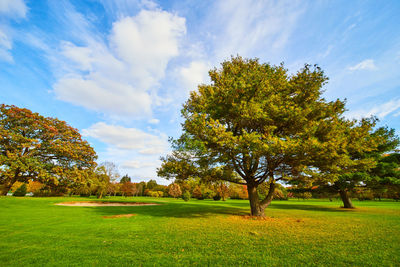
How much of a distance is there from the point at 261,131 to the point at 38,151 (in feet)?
107

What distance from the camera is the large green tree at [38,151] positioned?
23.7m

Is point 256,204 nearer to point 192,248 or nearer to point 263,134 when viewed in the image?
point 263,134

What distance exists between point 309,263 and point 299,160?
7.95 m

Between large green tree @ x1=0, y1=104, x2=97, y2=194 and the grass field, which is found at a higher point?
large green tree @ x1=0, y1=104, x2=97, y2=194

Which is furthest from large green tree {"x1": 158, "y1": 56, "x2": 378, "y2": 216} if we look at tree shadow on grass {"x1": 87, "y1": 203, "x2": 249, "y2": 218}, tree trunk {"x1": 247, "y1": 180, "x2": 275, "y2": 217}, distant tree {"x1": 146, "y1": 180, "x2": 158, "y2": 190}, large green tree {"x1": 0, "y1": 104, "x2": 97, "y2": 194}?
distant tree {"x1": 146, "y1": 180, "x2": 158, "y2": 190}

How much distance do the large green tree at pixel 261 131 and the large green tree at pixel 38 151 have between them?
897 inches

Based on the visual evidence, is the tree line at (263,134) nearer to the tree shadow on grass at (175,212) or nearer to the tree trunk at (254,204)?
the tree trunk at (254,204)

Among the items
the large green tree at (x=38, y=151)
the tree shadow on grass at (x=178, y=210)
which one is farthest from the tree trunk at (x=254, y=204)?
the large green tree at (x=38, y=151)

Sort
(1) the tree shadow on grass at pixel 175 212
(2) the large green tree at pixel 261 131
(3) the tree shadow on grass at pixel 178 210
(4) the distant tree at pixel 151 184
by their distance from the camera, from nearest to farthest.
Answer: (2) the large green tree at pixel 261 131 < (1) the tree shadow on grass at pixel 175 212 < (3) the tree shadow on grass at pixel 178 210 < (4) the distant tree at pixel 151 184

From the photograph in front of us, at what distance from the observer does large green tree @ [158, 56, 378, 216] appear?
36.3 feet

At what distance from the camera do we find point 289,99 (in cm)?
1352

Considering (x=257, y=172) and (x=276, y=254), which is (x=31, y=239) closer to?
(x=276, y=254)

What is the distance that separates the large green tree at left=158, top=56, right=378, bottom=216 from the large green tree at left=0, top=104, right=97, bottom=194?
22.8m

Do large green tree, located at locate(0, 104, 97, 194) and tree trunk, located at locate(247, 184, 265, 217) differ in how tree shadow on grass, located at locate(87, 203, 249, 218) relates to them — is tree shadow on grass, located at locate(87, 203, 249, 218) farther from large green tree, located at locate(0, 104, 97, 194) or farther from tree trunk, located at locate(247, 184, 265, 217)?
large green tree, located at locate(0, 104, 97, 194)
